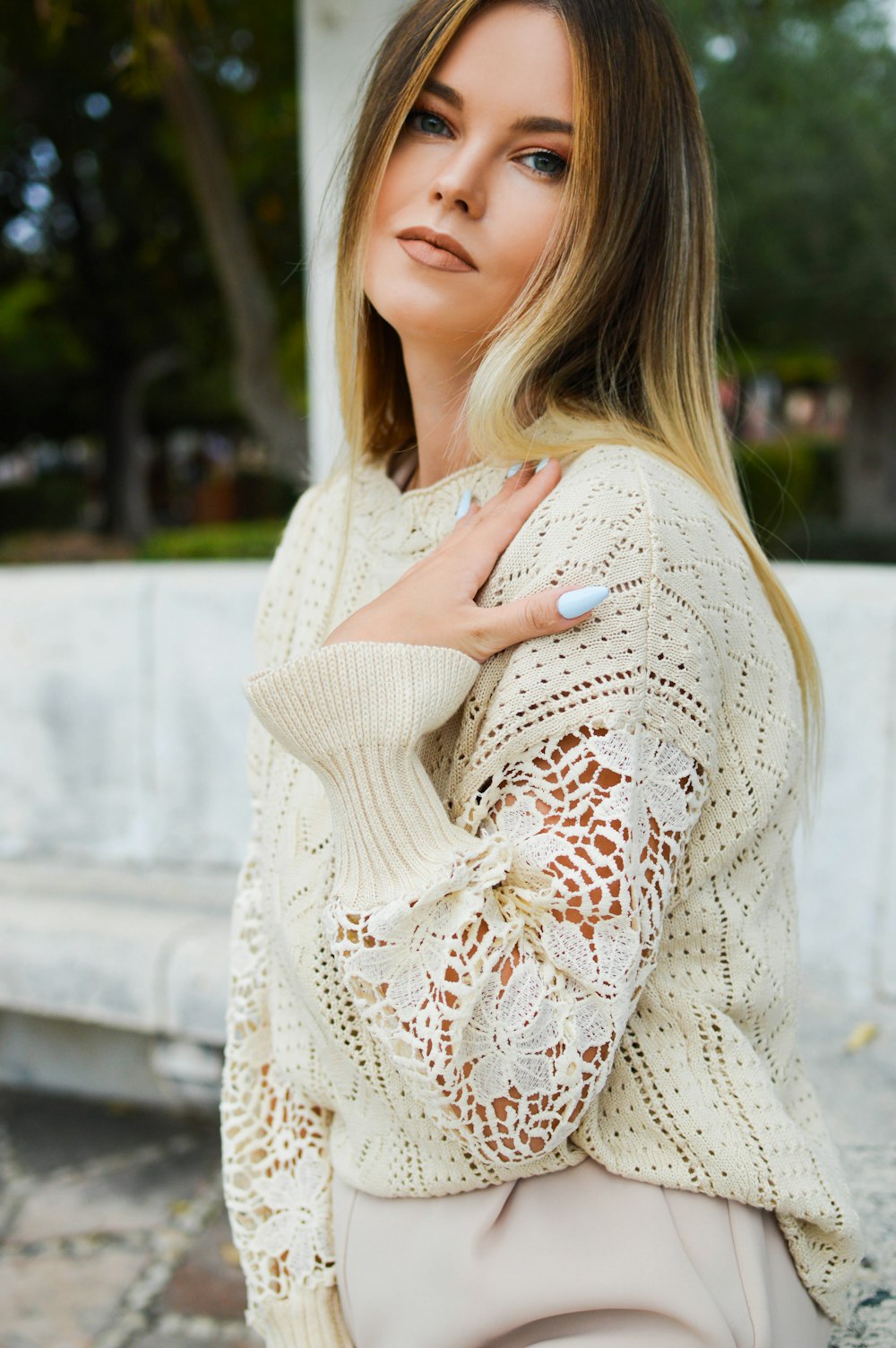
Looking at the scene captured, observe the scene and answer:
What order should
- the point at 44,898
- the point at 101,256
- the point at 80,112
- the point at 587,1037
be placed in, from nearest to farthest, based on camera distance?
the point at 587,1037 < the point at 44,898 < the point at 80,112 < the point at 101,256

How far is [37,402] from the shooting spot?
2425 centimetres

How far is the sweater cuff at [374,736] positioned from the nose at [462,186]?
54 cm

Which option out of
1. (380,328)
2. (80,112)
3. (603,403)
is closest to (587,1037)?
(603,403)

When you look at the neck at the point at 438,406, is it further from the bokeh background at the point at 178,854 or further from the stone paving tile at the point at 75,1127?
the stone paving tile at the point at 75,1127

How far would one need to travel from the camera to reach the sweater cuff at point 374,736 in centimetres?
117

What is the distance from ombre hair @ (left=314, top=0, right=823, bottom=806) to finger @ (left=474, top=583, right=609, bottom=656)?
0.25m

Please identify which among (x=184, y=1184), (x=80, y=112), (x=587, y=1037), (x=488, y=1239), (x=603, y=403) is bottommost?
(x=184, y=1184)

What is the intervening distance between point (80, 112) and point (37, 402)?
10743 mm

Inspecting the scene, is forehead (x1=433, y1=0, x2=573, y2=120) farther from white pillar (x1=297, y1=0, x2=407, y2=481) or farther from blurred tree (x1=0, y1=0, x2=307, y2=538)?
blurred tree (x1=0, y1=0, x2=307, y2=538)

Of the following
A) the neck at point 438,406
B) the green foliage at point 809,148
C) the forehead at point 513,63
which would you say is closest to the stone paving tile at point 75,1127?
the neck at point 438,406

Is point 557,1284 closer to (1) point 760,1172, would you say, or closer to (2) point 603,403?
(1) point 760,1172

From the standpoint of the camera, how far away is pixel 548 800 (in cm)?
114

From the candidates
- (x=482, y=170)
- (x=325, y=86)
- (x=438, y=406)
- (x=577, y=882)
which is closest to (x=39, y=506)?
(x=325, y=86)

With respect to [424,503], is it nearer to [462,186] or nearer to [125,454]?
[462,186]
